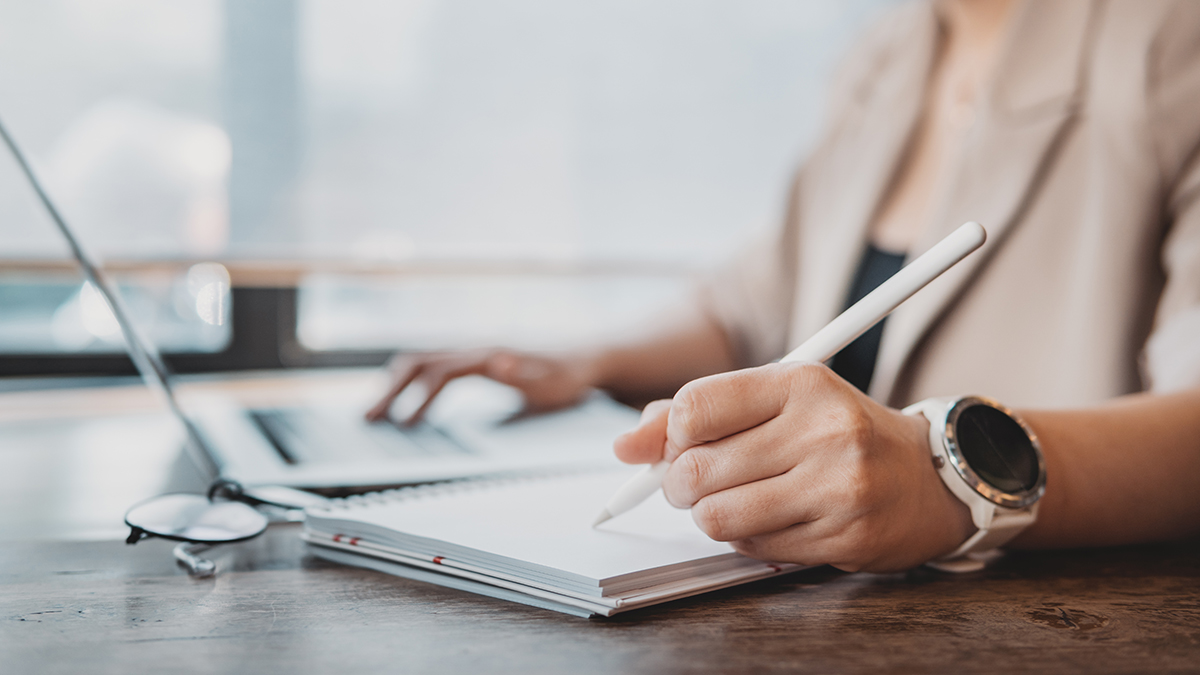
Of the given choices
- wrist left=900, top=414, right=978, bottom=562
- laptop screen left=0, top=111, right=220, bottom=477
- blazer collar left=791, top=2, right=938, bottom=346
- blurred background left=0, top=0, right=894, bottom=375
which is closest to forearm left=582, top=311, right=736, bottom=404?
blazer collar left=791, top=2, right=938, bottom=346

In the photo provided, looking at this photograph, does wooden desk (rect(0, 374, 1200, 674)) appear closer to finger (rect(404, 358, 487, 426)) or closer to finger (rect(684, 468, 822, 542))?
finger (rect(684, 468, 822, 542))

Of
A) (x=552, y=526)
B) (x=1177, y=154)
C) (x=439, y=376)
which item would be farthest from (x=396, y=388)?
(x=1177, y=154)

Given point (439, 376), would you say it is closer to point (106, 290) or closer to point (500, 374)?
point (500, 374)

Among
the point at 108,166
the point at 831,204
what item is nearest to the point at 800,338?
the point at 831,204

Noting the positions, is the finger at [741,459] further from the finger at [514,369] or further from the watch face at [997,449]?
the finger at [514,369]

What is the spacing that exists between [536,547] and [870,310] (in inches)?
7.1

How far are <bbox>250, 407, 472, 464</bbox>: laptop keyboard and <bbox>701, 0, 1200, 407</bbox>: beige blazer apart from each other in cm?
43

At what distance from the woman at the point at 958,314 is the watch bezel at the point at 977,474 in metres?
0.01

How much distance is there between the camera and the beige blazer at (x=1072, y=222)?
26.0 inches

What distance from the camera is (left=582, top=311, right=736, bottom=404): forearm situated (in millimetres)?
977

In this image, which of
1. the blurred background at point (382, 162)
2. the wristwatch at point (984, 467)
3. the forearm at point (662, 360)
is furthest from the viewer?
the blurred background at point (382, 162)

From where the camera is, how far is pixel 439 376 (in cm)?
81

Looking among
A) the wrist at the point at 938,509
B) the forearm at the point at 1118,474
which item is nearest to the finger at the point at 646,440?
the wrist at the point at 938,509

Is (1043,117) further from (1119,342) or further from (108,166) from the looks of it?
(108,166)
